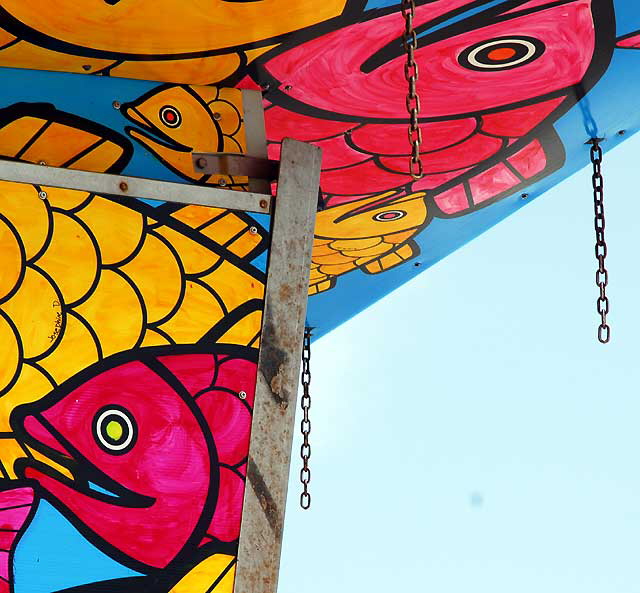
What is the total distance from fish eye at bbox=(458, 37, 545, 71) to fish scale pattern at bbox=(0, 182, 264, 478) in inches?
33.7

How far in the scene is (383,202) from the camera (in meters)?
3.31

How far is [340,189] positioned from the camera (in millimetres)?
3080

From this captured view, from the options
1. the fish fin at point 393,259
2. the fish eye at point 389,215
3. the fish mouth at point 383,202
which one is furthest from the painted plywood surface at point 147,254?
the fish fin at point 393,259

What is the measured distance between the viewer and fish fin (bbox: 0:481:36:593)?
1.83m

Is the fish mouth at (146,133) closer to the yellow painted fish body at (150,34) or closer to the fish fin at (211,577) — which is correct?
the yellow painted fish body at (150,34)

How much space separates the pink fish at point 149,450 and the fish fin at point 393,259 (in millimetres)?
2006

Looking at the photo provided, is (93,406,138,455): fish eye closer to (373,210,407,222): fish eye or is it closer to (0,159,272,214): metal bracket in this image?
(0,159,272,214): metal bracket

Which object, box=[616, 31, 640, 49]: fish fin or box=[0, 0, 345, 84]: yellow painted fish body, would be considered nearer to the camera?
box=[0, 0, 345, 84]: yellow painted fish body

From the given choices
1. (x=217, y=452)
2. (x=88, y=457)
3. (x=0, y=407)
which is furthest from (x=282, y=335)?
(x=0, y=407)

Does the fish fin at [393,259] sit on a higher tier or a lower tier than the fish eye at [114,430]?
higher

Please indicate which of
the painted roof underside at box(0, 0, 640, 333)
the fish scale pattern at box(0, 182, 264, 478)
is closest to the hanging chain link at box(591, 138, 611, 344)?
the painted roof underside at box(0, 0, 640, 333)

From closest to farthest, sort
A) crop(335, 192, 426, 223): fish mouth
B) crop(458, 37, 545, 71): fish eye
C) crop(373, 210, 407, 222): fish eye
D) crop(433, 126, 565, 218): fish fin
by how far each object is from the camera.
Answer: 1. crop(458, 37, 545, 71): fish eye
2. crop(433, 126, 565, 218): fish fin
3. crop(335, 192, 426, 223): fish mouth
4. crop(373, 210, 407, 222): fish eye

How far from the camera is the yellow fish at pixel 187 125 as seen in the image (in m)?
2.11

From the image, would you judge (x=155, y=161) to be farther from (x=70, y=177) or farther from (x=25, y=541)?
(x=25, y=541)
